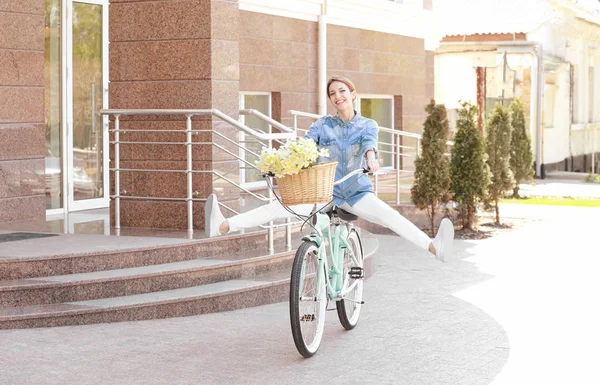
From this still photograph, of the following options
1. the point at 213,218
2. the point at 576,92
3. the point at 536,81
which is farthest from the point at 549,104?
the point at 213,218

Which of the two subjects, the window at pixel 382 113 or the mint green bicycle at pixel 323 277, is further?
the window at pixel 382 113

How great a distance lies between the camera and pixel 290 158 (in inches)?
277

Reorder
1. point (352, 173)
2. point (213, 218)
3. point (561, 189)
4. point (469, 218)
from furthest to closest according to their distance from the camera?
point (561, 189) < point (469, 218) < point (213, 218) < point (352, 173)

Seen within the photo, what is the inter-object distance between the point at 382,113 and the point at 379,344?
45.0 feet

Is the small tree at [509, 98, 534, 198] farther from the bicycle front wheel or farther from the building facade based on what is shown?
the bicycle front wheel

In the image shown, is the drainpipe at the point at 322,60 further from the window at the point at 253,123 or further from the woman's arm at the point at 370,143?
the woman's arm at the point at 370,143

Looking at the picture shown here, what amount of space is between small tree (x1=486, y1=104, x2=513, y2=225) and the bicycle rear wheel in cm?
762

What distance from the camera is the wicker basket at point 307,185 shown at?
23.4 feet

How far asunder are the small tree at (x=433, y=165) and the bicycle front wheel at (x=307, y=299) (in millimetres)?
7348

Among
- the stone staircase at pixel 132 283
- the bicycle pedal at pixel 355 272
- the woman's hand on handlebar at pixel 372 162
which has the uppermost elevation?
the woman's hand on handlebar at pixel 372 162

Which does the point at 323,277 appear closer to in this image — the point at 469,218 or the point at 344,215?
the point at 344,215

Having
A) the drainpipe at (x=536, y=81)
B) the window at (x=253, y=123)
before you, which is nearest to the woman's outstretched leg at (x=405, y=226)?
the window at (x=253, y=123)

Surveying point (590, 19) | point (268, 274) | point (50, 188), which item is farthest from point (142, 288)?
point (590, 19)

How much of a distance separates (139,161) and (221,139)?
98cm
